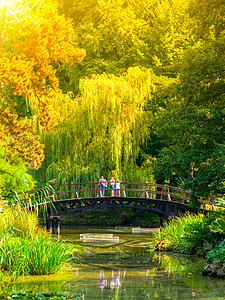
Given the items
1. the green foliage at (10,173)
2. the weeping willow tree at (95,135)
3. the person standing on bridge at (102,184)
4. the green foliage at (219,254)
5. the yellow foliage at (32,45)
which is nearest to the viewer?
the green foliage at (219,254)

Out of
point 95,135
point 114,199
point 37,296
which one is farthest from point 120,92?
point 37,296

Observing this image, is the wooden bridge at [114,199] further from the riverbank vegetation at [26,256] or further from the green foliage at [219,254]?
the riverbank vegetation at [26,256]

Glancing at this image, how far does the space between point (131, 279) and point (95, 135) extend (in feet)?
50.1

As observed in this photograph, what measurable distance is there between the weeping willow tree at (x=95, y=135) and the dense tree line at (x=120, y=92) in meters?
0.05

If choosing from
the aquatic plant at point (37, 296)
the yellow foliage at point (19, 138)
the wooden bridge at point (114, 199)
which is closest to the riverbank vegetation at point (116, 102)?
the yellow foliage at point (19, 138)

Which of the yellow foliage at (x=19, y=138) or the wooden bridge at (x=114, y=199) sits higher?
the yellow foliage at (x=19, y=138)

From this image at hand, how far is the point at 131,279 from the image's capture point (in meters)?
11.4

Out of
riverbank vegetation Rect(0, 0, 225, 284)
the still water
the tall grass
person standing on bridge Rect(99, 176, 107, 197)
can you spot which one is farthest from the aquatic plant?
person standing on bridge Rect(99, 176, 107, 197)

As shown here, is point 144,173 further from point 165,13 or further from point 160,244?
point 165,13

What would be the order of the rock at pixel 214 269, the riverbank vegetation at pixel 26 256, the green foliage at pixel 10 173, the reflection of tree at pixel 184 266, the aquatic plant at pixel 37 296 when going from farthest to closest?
the green foliage at pixel 10 173 → the rock at pixel 214 269 → the reflection of tree at pixel 184 266 → the riverbank vegetation at pixel 26 256 → the aquatic plant at pixel 37 296

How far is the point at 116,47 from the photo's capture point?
34.0 m

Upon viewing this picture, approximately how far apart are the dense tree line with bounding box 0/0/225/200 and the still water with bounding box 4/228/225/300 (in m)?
2.77

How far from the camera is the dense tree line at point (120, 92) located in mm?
16266

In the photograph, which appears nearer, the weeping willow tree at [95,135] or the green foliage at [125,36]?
the weeping willow tree at [95,135]
